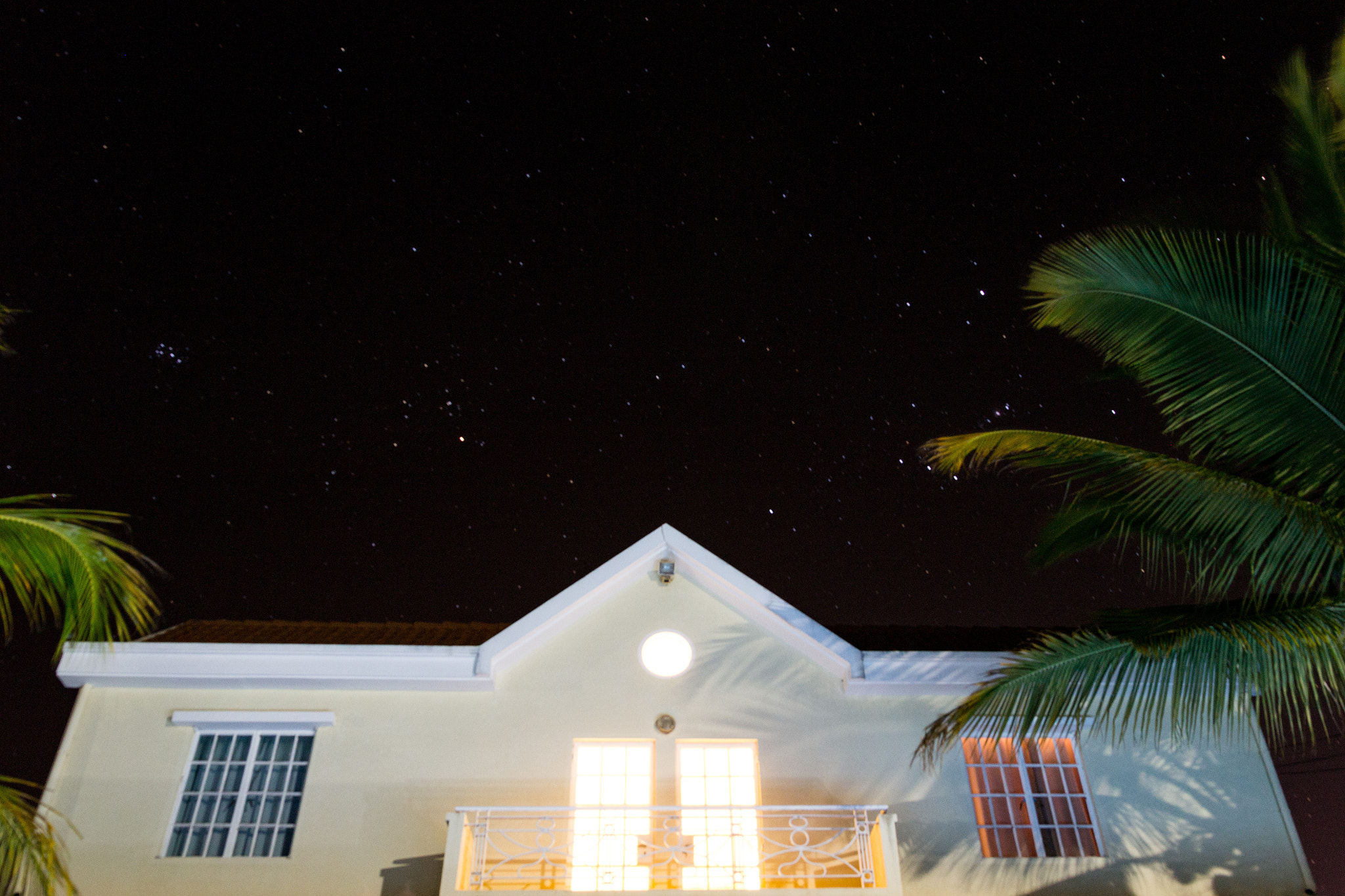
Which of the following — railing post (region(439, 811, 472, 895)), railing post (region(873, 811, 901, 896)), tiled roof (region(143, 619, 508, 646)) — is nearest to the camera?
railing post (region(439, 811, 472, 895))

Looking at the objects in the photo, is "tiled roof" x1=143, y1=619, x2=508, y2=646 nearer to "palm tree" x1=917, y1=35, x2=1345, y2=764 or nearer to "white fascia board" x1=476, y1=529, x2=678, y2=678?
"white fascia board" x1=476, y1=529, x2=678, y2=678

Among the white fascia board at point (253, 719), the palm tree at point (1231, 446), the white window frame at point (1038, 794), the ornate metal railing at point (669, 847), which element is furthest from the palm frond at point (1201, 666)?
the white fascia board at point (253, 719)

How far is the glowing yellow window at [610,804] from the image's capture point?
10.9 m

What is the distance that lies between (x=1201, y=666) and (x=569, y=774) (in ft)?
23.8

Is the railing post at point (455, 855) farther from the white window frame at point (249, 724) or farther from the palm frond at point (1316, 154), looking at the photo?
the palm frond at point (1316, 154)

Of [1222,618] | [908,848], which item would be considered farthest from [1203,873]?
[1222,618]

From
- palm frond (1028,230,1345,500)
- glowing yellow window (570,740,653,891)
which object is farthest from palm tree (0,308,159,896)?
palm frond (1028,230,1345,500)

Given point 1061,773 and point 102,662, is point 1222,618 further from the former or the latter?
point 102,662

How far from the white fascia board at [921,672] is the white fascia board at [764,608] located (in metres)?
0.20

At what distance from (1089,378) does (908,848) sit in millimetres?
6148

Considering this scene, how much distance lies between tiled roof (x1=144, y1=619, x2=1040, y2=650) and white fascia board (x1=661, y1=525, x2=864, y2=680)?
1412 millimetres

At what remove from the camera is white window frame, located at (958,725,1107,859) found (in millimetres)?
11328

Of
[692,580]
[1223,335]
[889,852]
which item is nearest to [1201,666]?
[1223,335]

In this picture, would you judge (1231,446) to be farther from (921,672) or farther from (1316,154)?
(921,672)
